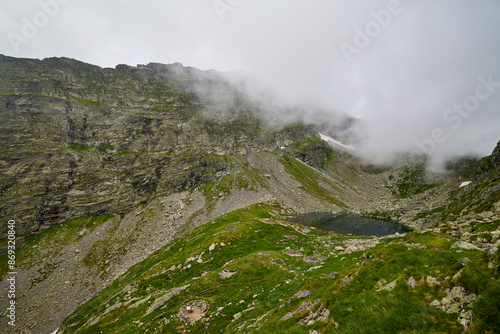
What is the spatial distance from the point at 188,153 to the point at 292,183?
10891cm

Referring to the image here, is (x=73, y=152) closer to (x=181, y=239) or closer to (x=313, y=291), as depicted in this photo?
(x=181, y=239)

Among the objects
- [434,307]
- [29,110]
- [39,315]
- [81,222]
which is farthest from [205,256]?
[29,110]

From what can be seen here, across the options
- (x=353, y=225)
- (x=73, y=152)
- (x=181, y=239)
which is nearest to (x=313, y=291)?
(x=181, y=239)

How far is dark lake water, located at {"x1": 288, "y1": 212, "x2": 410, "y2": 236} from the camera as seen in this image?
109262 mm

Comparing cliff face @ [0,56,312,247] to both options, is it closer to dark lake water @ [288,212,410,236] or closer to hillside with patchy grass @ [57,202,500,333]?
hillside with patchy grass @ [57,202,500,333]

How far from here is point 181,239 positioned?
94250mm

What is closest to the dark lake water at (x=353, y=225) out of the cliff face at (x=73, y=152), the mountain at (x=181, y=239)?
the mountain at (x=181, y=239)

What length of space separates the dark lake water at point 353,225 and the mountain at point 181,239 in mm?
12822

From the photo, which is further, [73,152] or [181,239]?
[73,152]

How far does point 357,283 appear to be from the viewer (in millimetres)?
14805

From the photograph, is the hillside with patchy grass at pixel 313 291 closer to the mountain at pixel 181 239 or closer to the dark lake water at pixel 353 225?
the mountain at pixel 181 239

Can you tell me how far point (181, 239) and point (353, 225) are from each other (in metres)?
103

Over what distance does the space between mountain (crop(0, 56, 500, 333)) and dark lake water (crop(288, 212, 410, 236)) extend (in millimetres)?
A: 12822

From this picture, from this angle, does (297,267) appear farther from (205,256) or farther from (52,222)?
(52,222)
